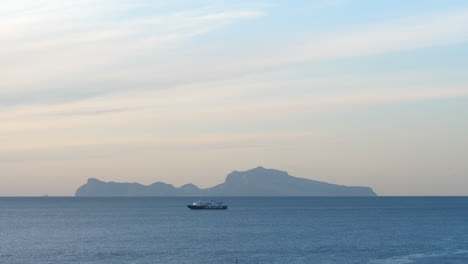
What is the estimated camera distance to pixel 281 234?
167 metres

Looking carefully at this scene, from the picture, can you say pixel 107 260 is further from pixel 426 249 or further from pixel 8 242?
pixel 426 249

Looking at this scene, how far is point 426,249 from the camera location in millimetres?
131250

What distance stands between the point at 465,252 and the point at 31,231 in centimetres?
12381

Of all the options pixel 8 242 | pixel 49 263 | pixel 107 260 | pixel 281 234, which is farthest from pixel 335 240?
pixel 8 242

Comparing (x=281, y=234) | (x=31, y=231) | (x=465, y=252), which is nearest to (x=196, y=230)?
(x=281, y=234)

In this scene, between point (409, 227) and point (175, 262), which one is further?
point (409, 227)

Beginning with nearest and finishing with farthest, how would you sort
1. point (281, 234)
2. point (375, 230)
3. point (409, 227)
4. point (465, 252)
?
1. point (465, 252)
2. point (281, 234)
3. point (375, 230)
4. point (409, 227)

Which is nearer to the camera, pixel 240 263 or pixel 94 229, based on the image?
pixel 240 263

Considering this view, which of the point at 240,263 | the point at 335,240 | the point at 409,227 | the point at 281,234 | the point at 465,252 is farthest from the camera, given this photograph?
the point at 409,227

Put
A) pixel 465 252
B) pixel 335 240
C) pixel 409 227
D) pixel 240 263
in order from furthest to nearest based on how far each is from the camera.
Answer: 1. pixel 409 227
2. pixel 335 240
3. pixel 465 252
4. pixel 240 263

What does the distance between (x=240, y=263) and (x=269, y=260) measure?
7444 millimetres

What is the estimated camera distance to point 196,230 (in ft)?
608

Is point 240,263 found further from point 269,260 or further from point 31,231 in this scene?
point 31,231

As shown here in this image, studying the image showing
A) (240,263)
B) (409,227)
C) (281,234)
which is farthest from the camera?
(409,227)
